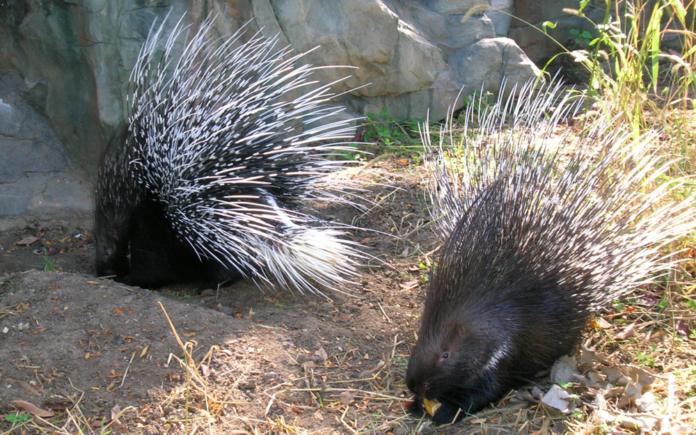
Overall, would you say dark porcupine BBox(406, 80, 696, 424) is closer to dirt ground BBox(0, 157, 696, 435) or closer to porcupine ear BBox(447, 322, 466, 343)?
porcupine ear BBox(447, 322, 466, 343)

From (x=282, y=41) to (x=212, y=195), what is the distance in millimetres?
1520

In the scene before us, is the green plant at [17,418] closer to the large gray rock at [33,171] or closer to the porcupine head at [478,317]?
the porcupine head at [478,317]

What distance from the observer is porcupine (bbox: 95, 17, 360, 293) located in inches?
110

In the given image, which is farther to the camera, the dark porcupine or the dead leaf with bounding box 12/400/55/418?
the dark porcupine

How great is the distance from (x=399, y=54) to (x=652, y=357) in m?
2.77

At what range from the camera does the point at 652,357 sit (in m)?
2.38

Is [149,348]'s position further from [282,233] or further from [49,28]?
[49,28]

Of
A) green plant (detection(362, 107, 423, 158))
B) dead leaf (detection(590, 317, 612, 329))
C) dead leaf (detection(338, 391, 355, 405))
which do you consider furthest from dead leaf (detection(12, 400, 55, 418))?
green plant (detection(362, 107, 423, 158))

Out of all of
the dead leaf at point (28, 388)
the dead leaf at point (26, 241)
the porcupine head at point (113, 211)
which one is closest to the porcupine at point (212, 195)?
the porcupine head at point (113, 211)

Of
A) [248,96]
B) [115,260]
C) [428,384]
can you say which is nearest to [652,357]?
[428,384]

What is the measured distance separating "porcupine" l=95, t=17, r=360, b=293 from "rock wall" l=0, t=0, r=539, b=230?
70 centimetres

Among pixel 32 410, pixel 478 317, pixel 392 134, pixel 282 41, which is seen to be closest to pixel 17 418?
pixel 32 410

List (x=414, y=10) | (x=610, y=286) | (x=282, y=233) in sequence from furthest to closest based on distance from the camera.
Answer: (x=414, y=10) < (x=282, y=233) < (x=610, y=286)

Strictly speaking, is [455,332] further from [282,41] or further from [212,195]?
[282,41]
